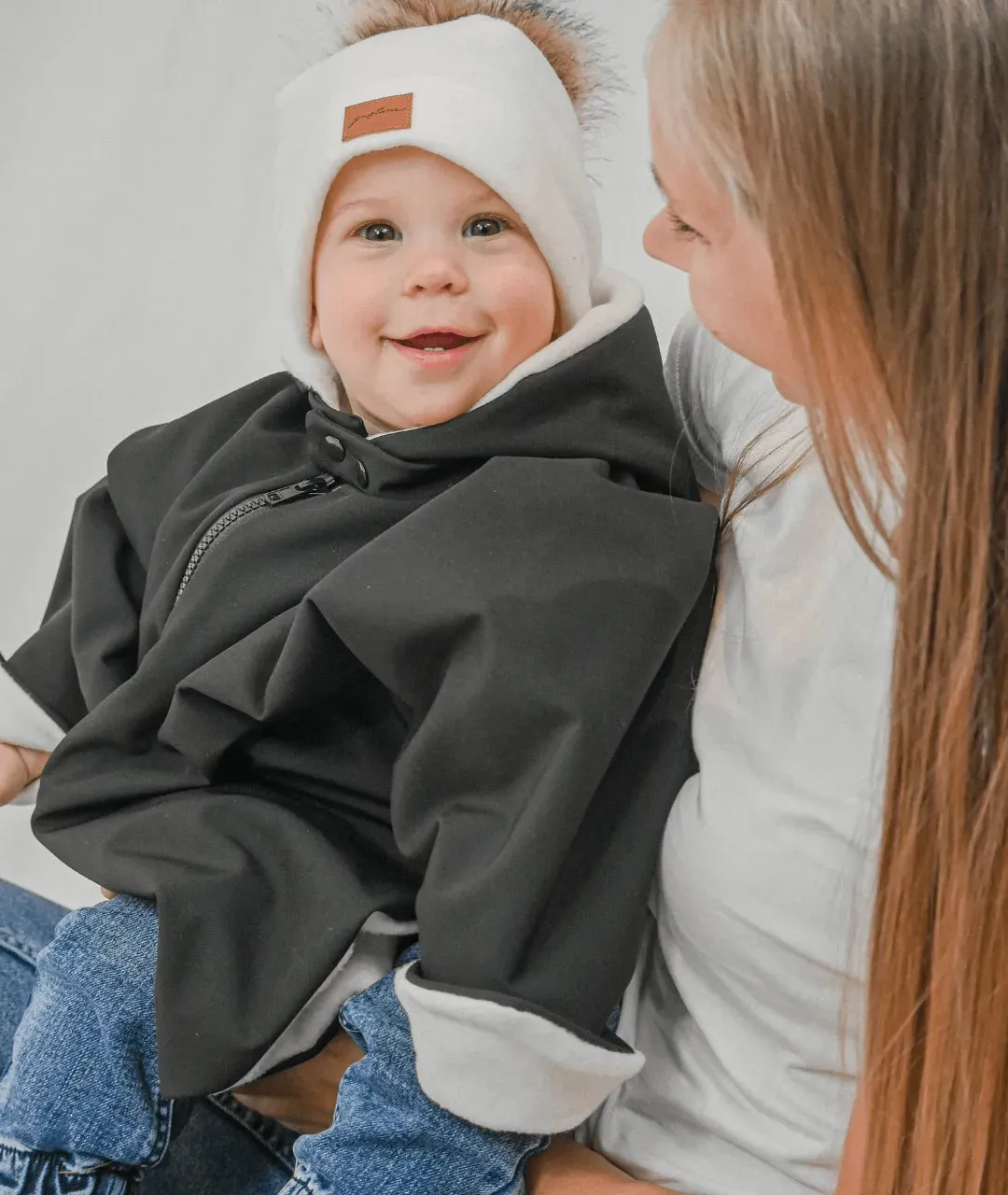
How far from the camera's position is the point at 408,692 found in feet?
2.57

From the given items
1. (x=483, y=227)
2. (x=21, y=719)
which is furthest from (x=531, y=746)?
(x=21, y=719)

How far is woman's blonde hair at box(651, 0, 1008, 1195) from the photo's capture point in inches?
21.8

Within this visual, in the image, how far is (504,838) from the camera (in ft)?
2.38

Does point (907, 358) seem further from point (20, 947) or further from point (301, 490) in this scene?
point (20, 947)

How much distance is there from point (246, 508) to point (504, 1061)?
0.41 meters

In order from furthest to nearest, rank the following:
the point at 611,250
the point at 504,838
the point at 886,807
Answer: the point at 611,250
the point at 504,838
the point at 886,807

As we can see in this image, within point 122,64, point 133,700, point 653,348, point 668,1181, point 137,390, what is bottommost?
point 668,1181

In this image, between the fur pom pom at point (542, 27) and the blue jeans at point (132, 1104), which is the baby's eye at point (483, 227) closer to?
the fur pom pom at point (542, 27)

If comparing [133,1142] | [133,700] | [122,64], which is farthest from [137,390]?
[133,1142]

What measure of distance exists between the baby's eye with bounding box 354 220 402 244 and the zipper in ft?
0.54

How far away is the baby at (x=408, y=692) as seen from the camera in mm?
731

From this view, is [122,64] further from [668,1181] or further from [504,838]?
[668,1181]

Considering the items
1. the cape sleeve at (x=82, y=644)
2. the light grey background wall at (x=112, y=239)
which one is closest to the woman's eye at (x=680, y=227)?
the cape sleeve at (x=82, y=644)

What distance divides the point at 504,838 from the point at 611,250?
0.80 meters
